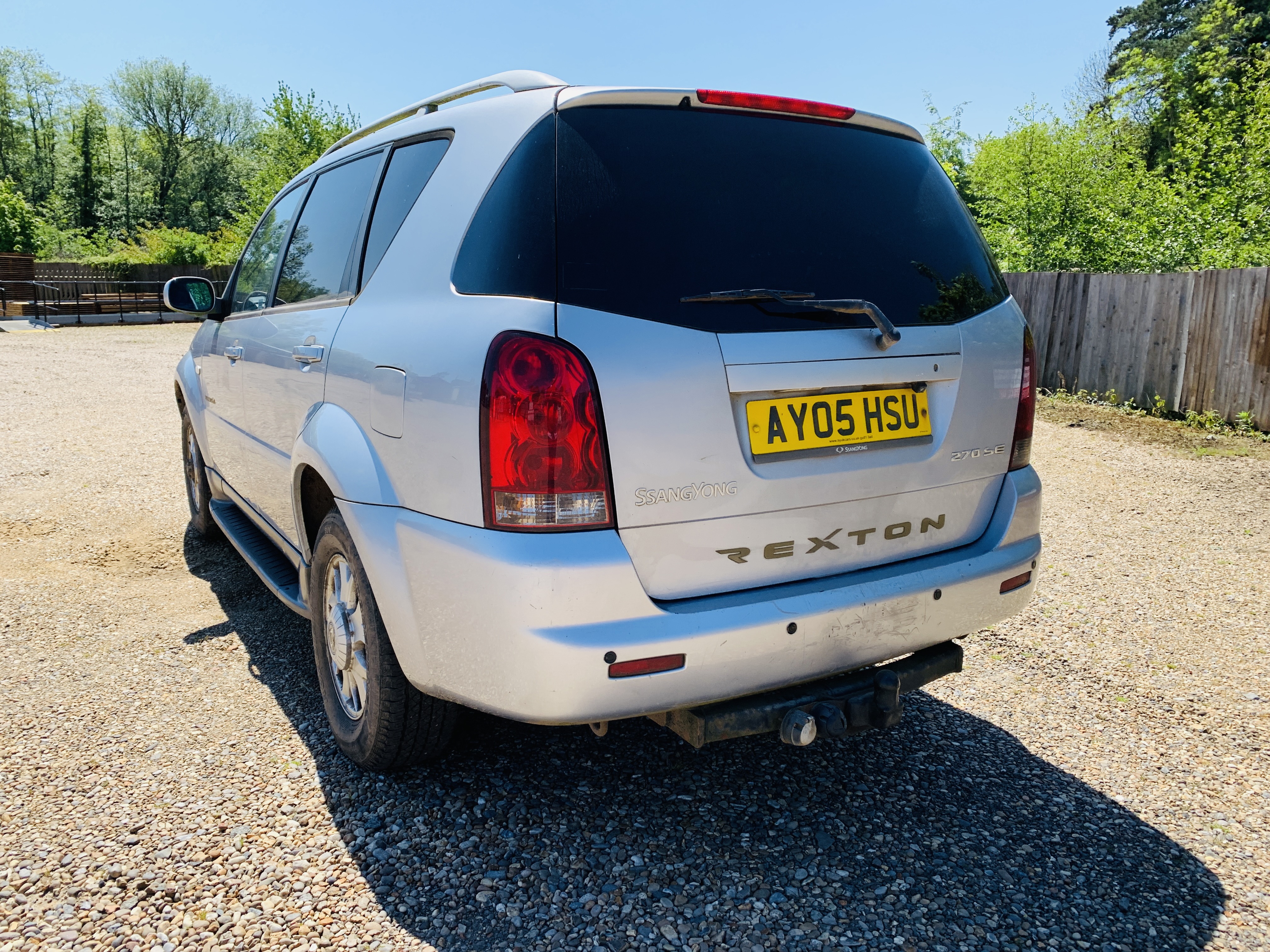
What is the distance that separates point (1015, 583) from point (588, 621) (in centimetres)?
137

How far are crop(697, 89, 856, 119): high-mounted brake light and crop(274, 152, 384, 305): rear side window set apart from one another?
4.23 ft

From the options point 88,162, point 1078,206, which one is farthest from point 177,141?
point 1078,206

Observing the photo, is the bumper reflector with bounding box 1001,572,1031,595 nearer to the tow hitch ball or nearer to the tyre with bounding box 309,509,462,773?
the tow hitch ball

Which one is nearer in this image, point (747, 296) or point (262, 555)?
point (747, 296)

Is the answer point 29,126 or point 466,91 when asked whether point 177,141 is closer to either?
point 29,126

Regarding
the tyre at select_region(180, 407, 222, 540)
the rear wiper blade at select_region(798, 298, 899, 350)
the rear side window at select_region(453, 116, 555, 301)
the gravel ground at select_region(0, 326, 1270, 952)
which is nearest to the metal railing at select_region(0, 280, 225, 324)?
the tyre at select_region(180, 407, 222, 540)

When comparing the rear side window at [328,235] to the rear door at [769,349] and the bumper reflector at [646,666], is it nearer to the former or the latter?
the rear door at [769,349]

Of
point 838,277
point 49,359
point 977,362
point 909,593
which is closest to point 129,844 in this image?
point 909,593

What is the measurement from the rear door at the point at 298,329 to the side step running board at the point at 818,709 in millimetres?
1557

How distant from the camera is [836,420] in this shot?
2.32m

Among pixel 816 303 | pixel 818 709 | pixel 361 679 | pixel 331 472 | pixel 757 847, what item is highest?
pixel 816 303

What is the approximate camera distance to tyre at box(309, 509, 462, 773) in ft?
8.38

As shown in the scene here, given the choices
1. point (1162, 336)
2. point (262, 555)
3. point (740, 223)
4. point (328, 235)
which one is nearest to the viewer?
point (740, 223)

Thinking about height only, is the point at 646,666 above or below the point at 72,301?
below
